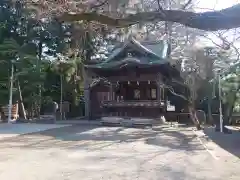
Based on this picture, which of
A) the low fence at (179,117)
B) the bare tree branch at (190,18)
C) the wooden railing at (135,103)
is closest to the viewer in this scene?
the bare tree branch at (190,18)

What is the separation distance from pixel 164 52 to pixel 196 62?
11.8ft

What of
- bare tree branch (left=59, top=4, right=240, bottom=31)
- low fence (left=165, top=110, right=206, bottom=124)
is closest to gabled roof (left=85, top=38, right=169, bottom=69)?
low fence (left=165, top=110, right=206, bottom=124)

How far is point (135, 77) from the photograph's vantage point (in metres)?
21.1

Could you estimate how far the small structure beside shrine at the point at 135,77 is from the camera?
67.4 feet

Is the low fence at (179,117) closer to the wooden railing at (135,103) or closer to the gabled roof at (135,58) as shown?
the wooden railing at (135,103)

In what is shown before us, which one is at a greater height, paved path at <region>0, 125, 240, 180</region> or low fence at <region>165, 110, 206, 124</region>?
low fence at <region>165, 110, 206, 124</region>

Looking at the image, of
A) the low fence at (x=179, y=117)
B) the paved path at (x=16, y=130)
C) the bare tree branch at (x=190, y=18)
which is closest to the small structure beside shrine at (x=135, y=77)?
the low fence at (x=179, y=117)

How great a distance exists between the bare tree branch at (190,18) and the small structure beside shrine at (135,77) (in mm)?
16513

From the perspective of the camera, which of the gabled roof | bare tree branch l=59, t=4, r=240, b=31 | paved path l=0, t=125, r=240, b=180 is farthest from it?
the gabled roof

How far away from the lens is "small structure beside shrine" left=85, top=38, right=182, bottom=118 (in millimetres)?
20531

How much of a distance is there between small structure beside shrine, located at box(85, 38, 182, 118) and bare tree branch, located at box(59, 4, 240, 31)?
16.5 meters

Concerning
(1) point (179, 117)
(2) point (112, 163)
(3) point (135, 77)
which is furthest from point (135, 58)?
(2) point (112, 163)

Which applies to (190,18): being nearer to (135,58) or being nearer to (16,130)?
(16,130)

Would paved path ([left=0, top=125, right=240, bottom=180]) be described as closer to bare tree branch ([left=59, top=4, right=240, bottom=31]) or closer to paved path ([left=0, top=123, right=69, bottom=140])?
bare tree branch ([left=59, top=4, right=240, bottom=31])
